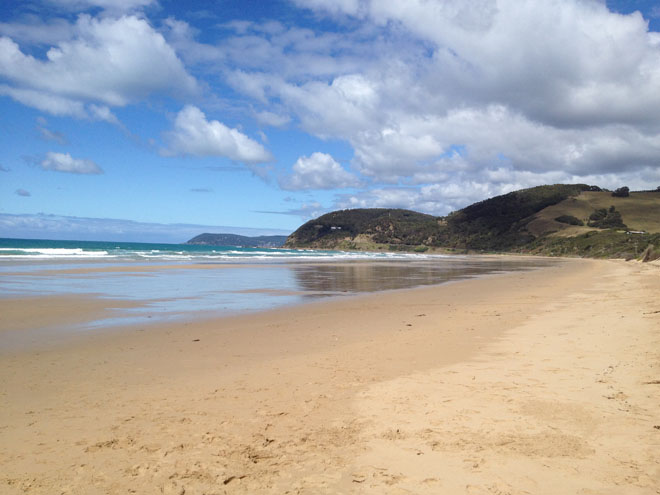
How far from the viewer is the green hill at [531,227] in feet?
337

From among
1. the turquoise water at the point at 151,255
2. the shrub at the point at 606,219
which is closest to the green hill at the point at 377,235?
the shrub at the point at 606,219

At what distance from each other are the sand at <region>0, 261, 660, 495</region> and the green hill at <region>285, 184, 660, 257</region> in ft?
256

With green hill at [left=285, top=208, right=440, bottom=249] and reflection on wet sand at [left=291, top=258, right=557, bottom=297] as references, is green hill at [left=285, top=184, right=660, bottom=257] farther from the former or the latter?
reflection on wet sand at [left=291, top=258, right=557, bottom=297]

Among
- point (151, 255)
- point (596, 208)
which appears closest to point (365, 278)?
point (151, 255)

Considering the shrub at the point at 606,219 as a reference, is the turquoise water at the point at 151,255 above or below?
below

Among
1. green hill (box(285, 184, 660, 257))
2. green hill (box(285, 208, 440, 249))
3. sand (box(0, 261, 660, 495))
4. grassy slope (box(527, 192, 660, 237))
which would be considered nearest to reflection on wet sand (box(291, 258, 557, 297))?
sand (box(0, 261, 660, 495))

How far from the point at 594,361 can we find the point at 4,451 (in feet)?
26.4

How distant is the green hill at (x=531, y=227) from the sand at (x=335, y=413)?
77972 mm

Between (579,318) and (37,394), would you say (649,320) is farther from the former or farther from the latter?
(37,394)

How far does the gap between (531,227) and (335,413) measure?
13807 cm

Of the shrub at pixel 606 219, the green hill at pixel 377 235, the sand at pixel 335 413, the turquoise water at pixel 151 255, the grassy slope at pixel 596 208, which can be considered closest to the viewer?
the sand at pixel 335 413

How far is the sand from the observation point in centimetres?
393

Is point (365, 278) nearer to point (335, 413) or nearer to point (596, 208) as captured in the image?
point (335, 413)

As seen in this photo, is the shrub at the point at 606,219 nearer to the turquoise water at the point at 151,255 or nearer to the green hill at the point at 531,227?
the green hill at the point at 531,227
